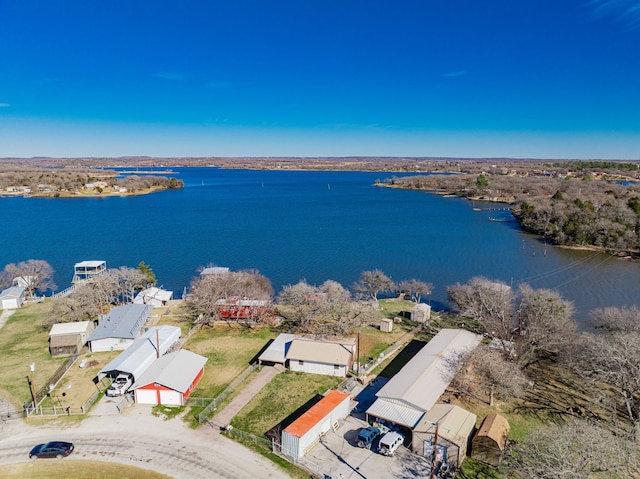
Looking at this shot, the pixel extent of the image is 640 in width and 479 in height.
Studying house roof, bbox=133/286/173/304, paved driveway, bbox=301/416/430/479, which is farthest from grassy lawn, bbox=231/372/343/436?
house roof, bbox=133/286/173/304

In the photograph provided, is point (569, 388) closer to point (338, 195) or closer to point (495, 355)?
point (495, 355)

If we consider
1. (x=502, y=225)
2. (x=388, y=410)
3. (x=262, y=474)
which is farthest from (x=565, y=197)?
(x=262, y=474)

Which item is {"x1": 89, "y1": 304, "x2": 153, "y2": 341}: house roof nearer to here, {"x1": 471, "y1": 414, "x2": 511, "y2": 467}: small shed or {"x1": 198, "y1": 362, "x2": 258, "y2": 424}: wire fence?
{"x1": 198, "y1": 362, "x2": 258, "y2": 424}: wire fence

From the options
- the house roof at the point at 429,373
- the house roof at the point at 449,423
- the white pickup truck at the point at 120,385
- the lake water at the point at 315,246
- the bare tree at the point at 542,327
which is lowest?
the lake water at the point at 315,246

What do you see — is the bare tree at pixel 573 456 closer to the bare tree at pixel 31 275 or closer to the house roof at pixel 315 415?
the house roof at pixel 315 415

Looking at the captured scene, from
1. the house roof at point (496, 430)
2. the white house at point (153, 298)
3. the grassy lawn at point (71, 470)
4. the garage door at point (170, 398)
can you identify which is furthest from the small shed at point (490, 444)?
the white house at point (153, 298)

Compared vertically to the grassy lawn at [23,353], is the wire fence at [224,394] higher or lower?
higher

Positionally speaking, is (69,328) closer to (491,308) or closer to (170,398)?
(170,398)
